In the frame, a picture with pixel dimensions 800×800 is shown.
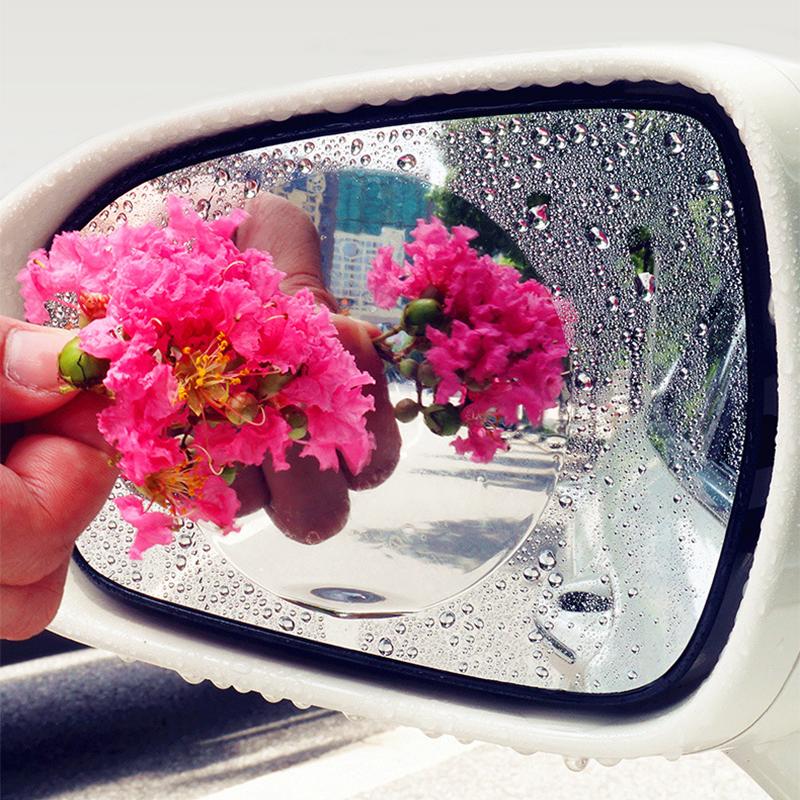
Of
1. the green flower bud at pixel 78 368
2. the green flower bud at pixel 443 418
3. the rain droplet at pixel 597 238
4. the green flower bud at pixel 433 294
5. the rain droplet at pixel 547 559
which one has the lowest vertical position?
the rain droplet at pixel 547 559

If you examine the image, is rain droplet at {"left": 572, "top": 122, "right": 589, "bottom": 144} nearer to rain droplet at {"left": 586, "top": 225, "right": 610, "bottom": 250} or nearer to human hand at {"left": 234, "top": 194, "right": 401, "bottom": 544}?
rain droplet at {"left": 586, "top": 225, "right": 610, "bottom": 250}

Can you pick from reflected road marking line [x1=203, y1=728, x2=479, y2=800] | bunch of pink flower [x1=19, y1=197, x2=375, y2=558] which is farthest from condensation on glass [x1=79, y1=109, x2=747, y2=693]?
reflected road marking line [x1=203, y1=728, x2=479, y2=800]

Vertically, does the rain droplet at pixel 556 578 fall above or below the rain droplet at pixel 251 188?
below

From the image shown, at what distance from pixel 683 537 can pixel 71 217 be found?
2.74ft

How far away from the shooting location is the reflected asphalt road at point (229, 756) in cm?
230

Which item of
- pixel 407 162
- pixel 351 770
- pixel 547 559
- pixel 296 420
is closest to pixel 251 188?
pixel 407 162

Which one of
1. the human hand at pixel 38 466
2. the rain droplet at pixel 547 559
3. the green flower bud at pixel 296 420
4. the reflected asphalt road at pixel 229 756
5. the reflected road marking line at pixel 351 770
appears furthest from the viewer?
the reflected road marking line at pixel 351 770

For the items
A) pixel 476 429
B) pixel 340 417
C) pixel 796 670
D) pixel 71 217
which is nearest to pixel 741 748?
pixel 796 670

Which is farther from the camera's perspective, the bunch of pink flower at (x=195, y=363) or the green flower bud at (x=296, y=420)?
the green flower bud at (x=296, y=420)

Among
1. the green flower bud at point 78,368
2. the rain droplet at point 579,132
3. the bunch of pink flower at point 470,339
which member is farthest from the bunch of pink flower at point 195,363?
the rain droplet at point 579,132

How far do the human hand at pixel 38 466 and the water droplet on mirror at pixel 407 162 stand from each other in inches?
17.9

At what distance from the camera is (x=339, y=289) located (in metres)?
1.12

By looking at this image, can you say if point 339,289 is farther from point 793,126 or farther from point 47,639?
point 47,639

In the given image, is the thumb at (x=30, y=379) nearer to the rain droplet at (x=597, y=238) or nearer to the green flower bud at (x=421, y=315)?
the green flower bud at (x=421, y=315)
